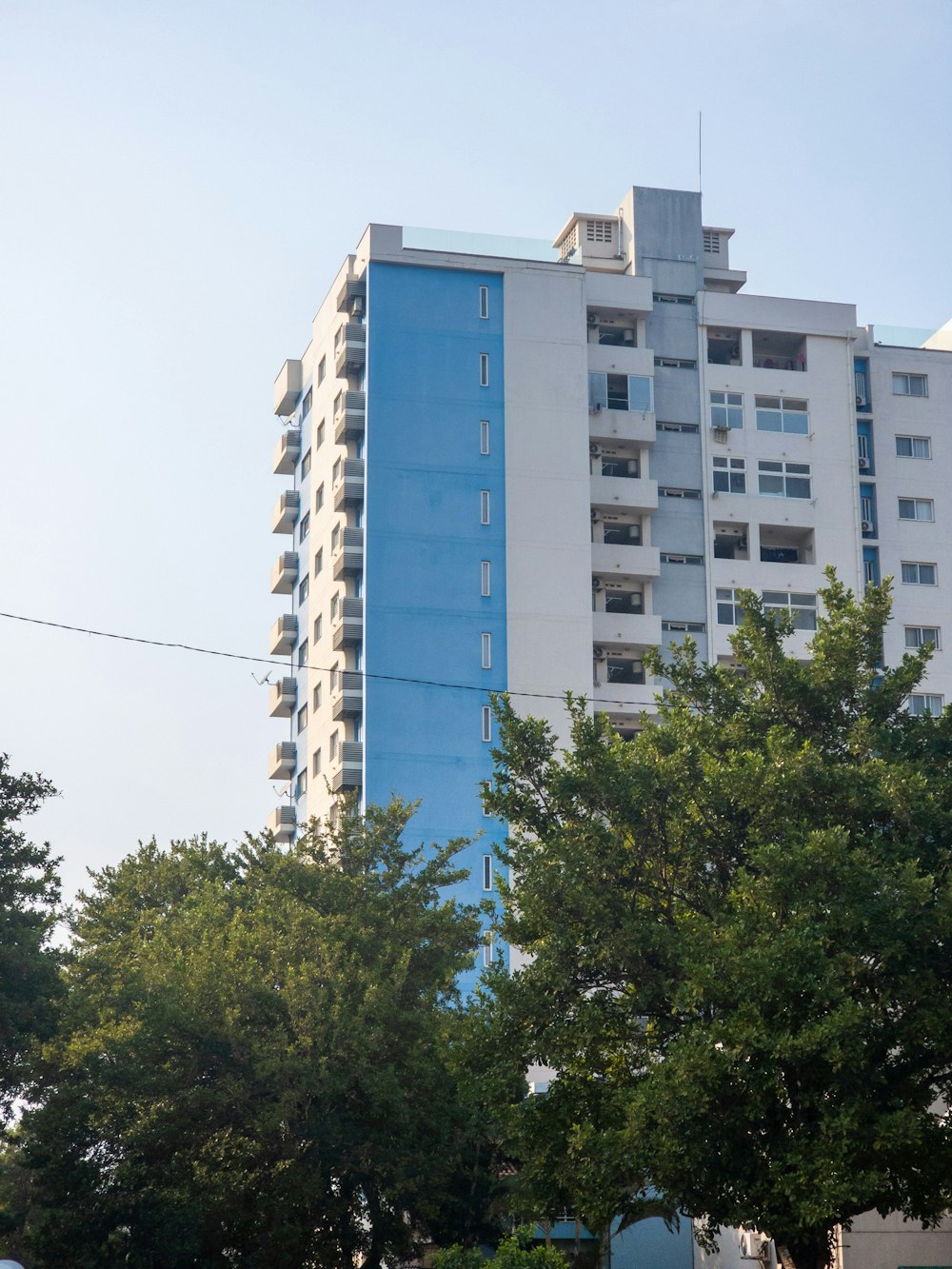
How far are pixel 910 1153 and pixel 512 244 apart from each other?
5707 cm

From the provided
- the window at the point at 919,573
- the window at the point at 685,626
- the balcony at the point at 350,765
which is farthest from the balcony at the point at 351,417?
the window at the point at 919,573

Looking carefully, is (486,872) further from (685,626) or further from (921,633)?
(921,633)

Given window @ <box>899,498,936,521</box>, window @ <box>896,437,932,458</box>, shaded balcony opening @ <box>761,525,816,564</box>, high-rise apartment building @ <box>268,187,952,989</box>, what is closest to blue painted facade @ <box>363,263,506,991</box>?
high-rise apartment building @ <box>268,187,952,989</box>

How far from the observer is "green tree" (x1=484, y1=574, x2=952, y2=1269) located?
29.6m

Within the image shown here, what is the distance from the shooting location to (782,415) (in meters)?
84.6

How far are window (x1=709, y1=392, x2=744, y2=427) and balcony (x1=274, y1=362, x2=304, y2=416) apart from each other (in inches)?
876

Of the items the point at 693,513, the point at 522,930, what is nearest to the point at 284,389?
the point at 693,513

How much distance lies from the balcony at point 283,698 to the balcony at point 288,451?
39.3 feet

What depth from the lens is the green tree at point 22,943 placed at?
3878 centimetres

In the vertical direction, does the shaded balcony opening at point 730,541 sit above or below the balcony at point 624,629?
above

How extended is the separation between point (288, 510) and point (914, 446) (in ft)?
103

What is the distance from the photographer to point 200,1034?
41875 mm

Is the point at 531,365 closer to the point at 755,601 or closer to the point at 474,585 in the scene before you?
the point at 474,585

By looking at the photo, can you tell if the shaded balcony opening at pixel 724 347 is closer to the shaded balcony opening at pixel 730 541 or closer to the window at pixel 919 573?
the shaded balcony opening at pixel 730 541
